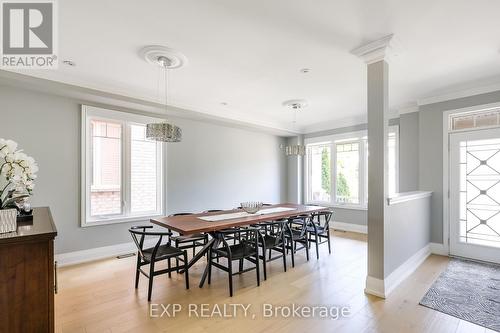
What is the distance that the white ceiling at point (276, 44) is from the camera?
205 cm

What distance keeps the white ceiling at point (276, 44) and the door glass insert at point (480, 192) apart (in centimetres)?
102

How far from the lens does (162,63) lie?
2.97m

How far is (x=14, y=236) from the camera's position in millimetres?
1240

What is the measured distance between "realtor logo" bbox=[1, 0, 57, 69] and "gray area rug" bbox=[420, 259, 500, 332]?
4.53 m

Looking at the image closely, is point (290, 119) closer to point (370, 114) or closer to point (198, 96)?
point (198, 96)

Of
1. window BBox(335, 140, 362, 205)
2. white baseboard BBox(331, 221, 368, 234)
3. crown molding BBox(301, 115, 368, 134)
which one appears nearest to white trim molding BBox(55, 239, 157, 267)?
white baseboard BBox(331, 221, 368, 234)

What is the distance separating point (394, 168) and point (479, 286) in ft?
8.76

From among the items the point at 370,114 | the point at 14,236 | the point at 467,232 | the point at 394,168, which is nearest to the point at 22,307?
the point at 14,236

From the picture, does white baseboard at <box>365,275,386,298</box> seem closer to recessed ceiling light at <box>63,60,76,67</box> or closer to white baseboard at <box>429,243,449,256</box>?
white baseboard at <box>429,243,449,256</box>

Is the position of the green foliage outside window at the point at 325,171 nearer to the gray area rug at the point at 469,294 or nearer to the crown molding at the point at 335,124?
the crown molding at the point at 335,124

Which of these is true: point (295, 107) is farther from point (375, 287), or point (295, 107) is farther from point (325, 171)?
point (375, 287)

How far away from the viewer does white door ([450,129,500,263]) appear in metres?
3.62

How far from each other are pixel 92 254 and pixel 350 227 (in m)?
5.27

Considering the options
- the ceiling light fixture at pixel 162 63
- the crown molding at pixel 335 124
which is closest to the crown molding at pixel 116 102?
the ceiling light fixture at pixel 162 63
